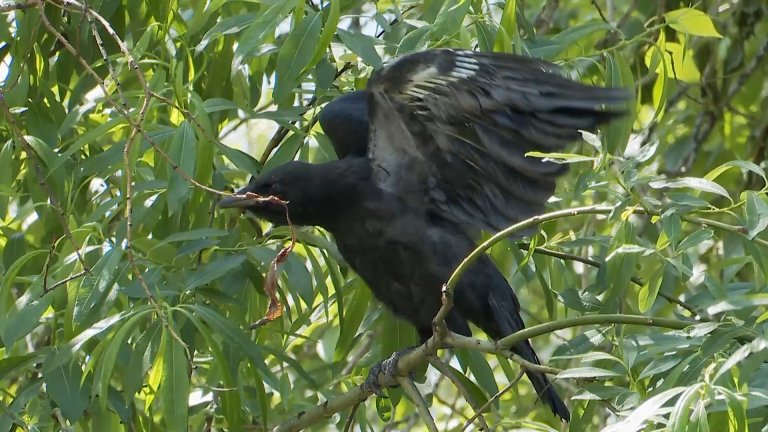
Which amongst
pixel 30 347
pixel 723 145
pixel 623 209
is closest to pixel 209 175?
pixel 623 209

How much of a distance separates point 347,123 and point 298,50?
33.4 inches

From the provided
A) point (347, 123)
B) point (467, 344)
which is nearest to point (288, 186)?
point (347, 123)

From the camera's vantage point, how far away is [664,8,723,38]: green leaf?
363 cm

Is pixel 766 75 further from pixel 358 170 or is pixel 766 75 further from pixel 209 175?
pixel 209 175

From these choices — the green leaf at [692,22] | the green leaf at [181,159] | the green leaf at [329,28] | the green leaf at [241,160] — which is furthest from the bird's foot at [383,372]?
the green leaf at [692,22]

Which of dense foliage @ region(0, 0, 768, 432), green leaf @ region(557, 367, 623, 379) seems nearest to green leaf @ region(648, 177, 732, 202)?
dense foliage @ region(0, 0, 768, 432)

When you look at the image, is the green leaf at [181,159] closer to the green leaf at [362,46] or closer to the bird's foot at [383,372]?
the green leaf at [362,46]

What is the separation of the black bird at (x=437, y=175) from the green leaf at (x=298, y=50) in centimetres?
27

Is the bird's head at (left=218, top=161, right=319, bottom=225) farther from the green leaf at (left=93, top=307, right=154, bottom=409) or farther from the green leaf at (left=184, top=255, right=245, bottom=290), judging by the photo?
the green leaf at (left=93, top=307, right=154, bottom=409)

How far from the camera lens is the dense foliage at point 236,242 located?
8.87ft

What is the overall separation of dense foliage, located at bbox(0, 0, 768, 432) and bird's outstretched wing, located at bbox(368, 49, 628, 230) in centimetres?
12

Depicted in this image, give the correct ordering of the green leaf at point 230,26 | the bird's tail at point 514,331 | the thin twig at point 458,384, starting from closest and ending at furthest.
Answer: the thin twig at point 458,384 → the green leaf at point 230,26 → the bird's tail at point 514,331

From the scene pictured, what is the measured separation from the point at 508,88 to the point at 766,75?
2.84 metres

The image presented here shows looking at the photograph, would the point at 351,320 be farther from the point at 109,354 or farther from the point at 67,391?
the point at 109,354
